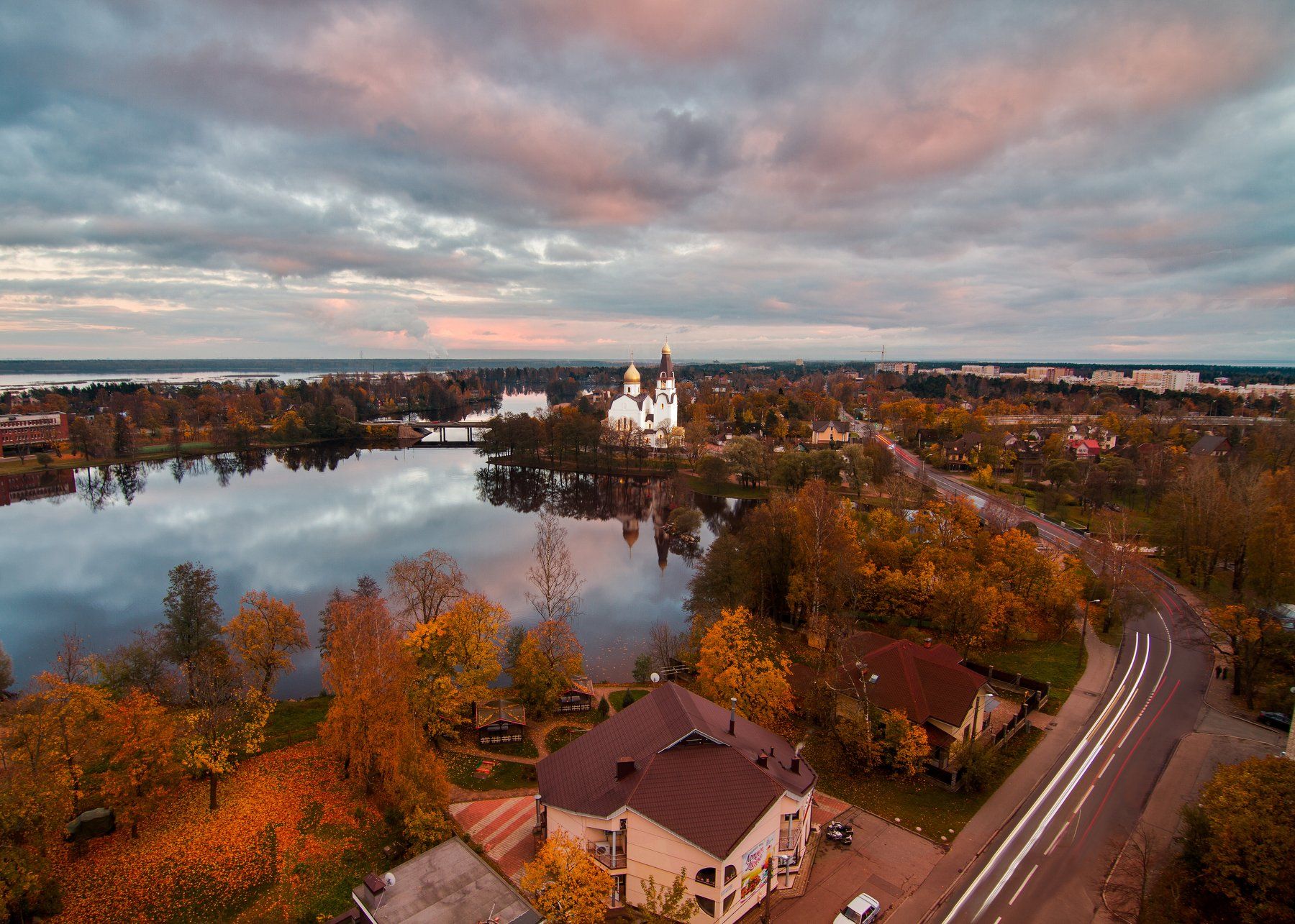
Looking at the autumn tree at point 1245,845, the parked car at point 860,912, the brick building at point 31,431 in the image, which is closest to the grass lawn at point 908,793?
the parked car at point 860,912

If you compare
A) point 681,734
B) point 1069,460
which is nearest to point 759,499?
point 1069,460

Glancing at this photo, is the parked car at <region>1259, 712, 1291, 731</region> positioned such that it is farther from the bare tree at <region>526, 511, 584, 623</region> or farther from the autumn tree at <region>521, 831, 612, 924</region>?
the bare tree at <region>526, 511, 584, 623</region>

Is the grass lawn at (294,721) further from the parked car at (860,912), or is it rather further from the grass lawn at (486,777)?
the parked car at (860,912)

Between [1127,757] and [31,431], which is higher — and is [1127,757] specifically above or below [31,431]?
below

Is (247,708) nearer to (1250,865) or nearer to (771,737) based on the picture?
(771,737)

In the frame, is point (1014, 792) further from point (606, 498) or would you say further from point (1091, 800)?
point (606, 498)

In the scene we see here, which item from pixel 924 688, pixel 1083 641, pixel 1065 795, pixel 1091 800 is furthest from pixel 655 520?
pixel 1091 800
